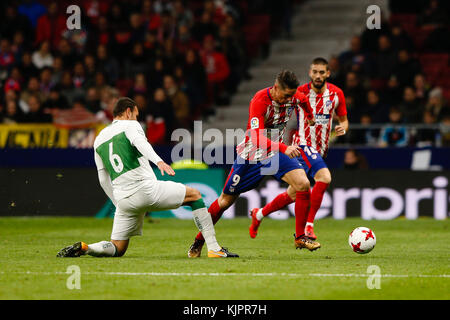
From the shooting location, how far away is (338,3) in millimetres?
24094

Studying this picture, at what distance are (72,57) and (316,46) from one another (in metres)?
6.22

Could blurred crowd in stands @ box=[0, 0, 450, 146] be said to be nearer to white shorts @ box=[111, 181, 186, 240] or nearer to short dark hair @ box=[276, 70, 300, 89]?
short dark hair @ box=[276, 70, 300, 89]

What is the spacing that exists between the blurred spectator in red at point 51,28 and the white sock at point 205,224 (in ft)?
45.0

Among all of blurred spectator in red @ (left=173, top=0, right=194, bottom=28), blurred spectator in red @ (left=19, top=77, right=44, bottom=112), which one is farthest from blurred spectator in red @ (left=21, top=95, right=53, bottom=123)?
blurred spectator in red @ (left=173, top=0, right=194, bottom=28)

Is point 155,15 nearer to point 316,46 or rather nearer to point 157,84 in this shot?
point 157,84

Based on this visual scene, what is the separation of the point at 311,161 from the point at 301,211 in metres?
0.93

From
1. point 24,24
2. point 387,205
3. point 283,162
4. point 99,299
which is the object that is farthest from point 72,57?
point 99,299

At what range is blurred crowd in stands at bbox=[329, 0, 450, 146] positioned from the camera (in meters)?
17.1

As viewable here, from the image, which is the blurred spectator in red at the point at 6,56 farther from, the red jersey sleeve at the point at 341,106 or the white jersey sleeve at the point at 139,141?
the white jersey sleeve at the point at 139,141

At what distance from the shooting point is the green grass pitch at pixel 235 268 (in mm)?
7234

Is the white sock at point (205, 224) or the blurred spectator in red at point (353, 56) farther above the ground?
the blurred spectator in red at point (353, 56)

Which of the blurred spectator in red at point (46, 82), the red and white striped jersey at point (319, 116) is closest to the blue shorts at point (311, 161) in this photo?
the red and white striped jersey at point (319, 116)

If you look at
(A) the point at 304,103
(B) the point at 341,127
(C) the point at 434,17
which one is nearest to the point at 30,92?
(C) the point at 434,17

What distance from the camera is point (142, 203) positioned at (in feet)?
30.8
